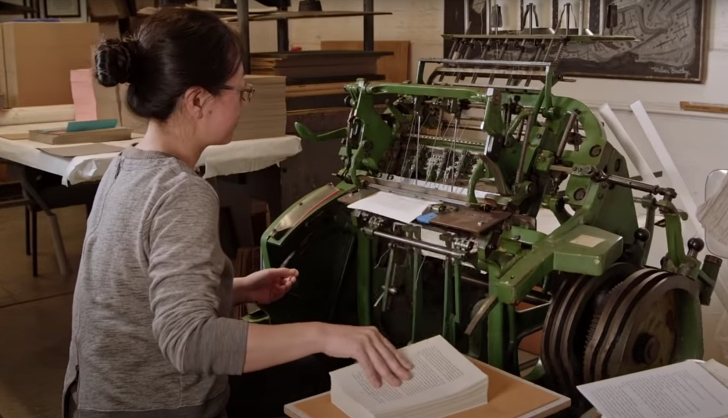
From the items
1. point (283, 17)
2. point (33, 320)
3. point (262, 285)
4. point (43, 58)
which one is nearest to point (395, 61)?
point (283, 17)

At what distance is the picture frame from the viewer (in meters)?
5.73

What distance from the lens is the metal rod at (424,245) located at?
1918mm

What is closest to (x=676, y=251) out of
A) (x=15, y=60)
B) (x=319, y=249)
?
(x=319, y=249)

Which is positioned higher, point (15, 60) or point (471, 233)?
point (15, 60)

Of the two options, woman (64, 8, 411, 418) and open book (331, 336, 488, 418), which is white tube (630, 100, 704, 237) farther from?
woman (64, 8, 411, 418)

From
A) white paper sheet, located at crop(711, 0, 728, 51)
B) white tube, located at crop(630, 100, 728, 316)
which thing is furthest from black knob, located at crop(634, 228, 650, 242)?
white paper sheet, located at crop(711, 0, 728, 51)

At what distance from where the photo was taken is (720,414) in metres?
1.45

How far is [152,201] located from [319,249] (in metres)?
0.98

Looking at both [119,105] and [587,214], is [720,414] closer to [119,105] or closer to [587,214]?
[587,214]

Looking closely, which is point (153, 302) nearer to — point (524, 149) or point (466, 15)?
point (524, 149)

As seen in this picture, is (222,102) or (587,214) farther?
(587,214)

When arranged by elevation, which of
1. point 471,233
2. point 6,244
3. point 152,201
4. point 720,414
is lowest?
point 6,244

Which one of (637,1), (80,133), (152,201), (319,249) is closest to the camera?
(152,201)

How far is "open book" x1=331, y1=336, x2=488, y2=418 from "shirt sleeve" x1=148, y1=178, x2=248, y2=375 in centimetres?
26
